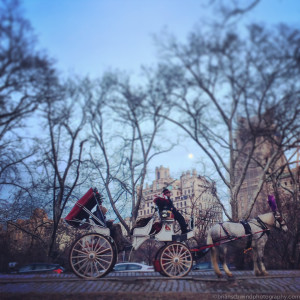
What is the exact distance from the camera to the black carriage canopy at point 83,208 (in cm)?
889

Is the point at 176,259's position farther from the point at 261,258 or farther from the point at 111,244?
the point at 261,258

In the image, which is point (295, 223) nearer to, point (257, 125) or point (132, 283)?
point (257, 125)

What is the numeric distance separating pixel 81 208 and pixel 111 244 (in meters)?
1.46

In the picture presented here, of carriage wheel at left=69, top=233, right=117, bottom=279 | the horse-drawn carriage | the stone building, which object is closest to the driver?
the horse-drawn carriage

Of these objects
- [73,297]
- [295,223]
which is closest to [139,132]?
[295,223]

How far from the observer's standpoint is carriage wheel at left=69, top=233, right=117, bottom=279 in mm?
8211

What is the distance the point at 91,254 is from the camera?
27.1 feet

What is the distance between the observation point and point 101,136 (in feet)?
64.0

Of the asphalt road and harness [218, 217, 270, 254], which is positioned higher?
harness [218, 217, 270, 254]

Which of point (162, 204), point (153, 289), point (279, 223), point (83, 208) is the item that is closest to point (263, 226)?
point (279, 223)

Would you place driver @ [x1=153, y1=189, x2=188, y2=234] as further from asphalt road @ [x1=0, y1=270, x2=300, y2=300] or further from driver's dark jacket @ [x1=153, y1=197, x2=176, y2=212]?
asphalt road @ [x1=0, y1=270, x2=300, y2=300]

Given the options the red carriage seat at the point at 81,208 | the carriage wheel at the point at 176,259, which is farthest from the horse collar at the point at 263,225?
the red carriage seat at the point at 81,208

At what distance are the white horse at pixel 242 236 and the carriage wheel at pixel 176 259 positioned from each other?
864 mm

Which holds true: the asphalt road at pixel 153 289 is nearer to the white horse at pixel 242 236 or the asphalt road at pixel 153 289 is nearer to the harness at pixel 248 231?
the white horse at pixel 242 236
